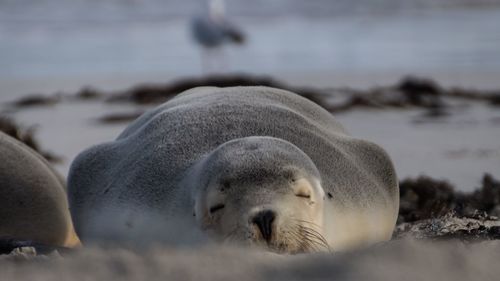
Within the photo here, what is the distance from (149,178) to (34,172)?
4.45 feet

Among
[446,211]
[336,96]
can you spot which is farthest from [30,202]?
[336,96]

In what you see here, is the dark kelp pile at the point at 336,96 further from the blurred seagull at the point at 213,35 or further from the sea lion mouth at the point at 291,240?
the sea lion mouth at the point at 291,240

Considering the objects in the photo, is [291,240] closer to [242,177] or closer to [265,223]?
[265,223]

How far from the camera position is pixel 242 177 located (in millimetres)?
3631

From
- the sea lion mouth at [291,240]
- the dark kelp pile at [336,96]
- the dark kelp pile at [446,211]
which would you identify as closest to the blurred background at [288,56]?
the dark kelp pile at [336,96]

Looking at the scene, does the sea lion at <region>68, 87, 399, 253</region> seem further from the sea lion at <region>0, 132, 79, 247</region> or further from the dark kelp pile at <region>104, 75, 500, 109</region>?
the dark kelp pile at <region>104, 75, 500, 109</region>

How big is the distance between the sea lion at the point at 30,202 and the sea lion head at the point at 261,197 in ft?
5.50

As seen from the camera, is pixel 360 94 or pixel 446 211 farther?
pixel 360 94

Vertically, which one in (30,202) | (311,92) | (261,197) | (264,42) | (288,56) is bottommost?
(264,42)

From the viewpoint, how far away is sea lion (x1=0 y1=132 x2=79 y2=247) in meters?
5.20

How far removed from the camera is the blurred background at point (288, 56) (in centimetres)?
916

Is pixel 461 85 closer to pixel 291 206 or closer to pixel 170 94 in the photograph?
pixel 170 94

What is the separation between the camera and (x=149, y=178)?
166 inches

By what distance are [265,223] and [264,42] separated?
14.8m
